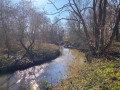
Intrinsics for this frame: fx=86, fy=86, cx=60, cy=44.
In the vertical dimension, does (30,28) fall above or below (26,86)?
above

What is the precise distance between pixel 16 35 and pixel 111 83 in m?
11.4

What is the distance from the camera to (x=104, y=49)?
6883 millimetres

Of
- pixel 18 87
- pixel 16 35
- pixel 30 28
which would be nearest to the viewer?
pixel 18 87

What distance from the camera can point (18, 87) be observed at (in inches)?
216

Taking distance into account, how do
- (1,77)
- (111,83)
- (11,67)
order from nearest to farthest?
(111,83) < (1,77) < (11,67)

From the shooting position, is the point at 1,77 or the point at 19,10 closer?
the point at 1,77

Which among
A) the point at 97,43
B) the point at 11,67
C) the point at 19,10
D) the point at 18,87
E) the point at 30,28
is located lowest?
the point at 18,87

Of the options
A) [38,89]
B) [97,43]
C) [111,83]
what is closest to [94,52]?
[97,43]

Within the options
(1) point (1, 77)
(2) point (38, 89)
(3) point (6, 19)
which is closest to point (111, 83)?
(2) point (38, 89)

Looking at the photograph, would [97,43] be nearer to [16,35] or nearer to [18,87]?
[18,87]

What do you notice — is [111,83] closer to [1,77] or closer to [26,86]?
[26,86]

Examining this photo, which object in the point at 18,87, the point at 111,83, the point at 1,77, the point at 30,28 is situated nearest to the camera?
the point at 111,83

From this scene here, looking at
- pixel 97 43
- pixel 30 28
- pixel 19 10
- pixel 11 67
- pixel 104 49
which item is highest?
pixel 19 10

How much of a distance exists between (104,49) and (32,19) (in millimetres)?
9584
